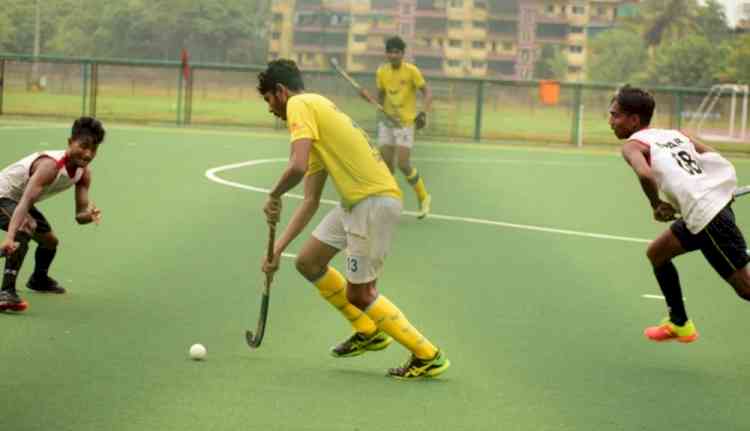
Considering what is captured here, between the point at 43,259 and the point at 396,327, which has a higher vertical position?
the point at 396,327

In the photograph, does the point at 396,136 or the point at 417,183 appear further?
the point at 396,136

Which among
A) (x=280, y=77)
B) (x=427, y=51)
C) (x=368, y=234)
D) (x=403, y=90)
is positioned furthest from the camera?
(x=427, y=51)

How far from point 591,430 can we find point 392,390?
1091mm

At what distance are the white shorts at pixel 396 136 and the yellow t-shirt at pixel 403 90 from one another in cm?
11

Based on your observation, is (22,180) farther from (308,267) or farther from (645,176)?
(645,176)

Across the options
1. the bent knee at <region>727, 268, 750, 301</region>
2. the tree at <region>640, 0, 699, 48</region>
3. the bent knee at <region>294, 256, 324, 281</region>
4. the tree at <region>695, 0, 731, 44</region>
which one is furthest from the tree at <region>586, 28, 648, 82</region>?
the bent knee at <region>294, 256, 324, 281</region>

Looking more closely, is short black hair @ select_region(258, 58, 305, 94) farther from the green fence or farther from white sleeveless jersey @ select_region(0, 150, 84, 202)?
the green fence

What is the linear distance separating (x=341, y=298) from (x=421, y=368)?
2.04 ft

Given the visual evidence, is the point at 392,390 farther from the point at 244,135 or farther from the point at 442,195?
the point at 244,135

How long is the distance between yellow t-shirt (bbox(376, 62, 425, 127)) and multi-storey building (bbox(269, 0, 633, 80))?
1915 cm

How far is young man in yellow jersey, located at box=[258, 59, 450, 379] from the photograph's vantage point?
276 inches

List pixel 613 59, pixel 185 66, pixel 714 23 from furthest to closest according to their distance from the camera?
1. pixel 613 59
2. pixel 714 23
3. pixel 185 66

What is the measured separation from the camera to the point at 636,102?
25.6 ft

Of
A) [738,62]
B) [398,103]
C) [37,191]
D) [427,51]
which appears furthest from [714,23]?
[37,191]
